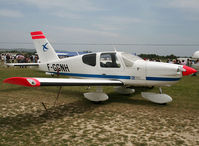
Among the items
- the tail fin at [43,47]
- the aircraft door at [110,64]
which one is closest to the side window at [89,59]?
the aircraft door at [110,64]

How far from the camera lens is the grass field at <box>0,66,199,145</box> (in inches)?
151

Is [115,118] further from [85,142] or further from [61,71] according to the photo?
[61,71]

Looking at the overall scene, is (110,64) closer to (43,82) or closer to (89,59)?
(89,59)

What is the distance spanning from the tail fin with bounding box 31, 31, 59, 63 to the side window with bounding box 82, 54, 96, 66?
2.11m

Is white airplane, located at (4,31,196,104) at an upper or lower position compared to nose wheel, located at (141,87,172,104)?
upper

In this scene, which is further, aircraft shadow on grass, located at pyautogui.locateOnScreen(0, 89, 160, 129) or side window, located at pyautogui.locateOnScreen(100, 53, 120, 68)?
side window, located at pyautogui.locateOnScreen(100, 53, 120, 68)

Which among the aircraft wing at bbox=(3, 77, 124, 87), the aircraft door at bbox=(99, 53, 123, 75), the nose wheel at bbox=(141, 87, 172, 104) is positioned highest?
the aircraft door at bbox=(99, 53, 123, 75)

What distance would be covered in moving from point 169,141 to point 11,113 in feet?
14.2

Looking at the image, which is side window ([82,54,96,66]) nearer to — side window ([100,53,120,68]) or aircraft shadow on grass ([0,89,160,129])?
side window ([100,53,120,68])

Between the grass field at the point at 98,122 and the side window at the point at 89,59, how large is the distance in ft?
5.10

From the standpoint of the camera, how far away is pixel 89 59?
303 inches

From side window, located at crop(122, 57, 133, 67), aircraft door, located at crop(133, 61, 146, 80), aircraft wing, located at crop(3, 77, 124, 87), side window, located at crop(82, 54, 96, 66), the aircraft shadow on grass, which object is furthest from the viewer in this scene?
side window, located at crop(82, 54, 96, 66)

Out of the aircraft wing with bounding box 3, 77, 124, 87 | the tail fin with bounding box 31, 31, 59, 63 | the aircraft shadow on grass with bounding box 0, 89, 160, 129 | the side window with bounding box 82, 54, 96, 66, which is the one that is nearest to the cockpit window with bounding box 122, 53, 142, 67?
the aircraft wing with bounding box 3, 77, 124, 87

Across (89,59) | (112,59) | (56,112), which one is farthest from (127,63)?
(56,112)
